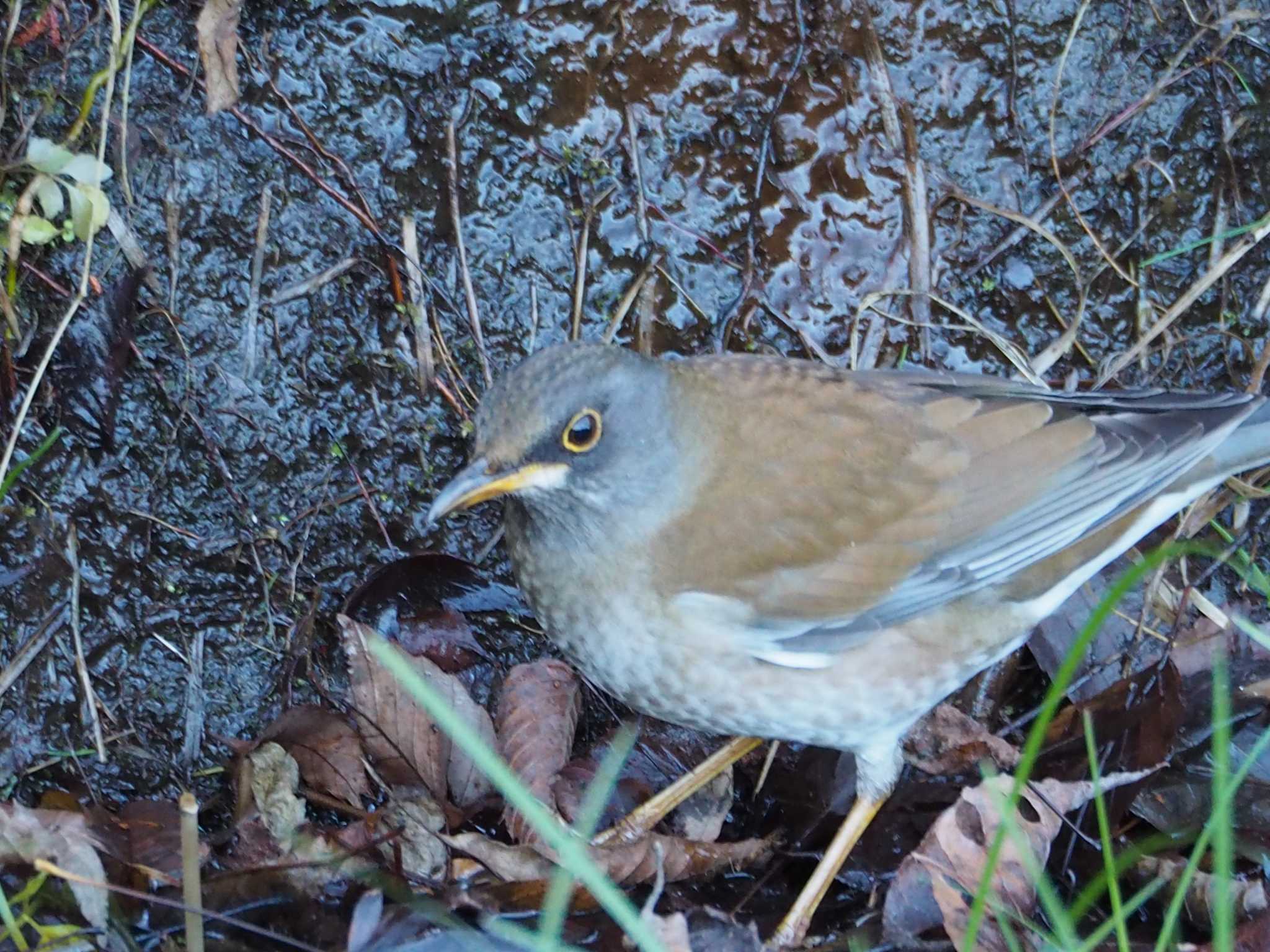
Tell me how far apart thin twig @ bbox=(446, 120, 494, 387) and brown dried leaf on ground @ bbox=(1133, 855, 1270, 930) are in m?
2.74

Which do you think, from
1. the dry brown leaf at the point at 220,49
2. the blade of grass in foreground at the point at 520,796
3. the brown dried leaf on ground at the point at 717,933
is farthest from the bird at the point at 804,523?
the dry brown leaf at the point at 220,49

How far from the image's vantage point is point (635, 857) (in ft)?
12.7

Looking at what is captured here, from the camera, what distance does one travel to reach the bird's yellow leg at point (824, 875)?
393cm

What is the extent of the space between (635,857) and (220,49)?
3069 mm

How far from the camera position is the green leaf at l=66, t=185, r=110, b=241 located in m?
4.02

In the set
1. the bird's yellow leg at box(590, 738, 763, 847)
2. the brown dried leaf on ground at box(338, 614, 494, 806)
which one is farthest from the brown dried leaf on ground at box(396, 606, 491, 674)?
the bird's yellow leg at box(590, 738, 763, 847)

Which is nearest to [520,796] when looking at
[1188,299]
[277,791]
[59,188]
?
[277,791]

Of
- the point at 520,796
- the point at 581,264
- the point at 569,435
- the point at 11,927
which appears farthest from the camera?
the point at 581,264

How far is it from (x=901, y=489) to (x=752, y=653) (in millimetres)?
667

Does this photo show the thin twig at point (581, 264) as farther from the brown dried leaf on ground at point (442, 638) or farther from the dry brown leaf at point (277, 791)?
the dry brown leaf at point (277, 791)

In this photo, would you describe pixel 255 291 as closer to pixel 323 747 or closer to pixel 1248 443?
pixel 323 747

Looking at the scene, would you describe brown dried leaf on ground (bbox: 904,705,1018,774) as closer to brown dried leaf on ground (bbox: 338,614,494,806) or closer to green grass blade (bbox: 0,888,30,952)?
brown dried leaf on ground (bbox: 338,614,494,806)

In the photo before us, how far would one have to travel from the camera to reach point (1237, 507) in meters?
4.93

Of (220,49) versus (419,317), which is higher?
(220,49)
